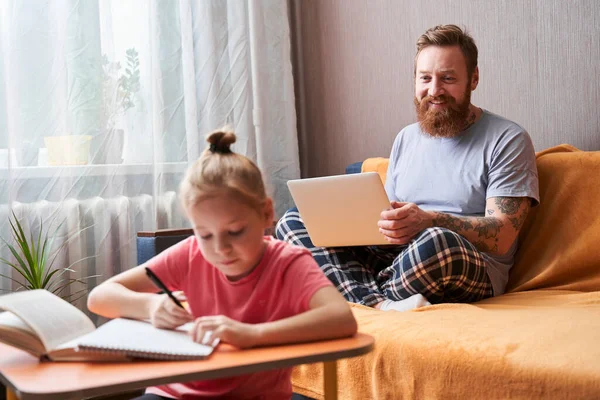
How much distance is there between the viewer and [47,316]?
1.07 meters

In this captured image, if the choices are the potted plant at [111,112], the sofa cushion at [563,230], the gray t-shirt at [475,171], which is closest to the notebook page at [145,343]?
the gray t-shirt at [475,171]

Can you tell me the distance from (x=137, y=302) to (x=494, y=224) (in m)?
1.27

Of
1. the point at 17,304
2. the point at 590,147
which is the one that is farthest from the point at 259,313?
the point at 590,147

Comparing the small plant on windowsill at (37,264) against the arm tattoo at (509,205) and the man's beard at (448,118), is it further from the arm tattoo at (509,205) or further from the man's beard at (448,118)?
the arm tattoo at (509,205)

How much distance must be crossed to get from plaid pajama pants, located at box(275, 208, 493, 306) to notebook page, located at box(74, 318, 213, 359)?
1047 millimetres

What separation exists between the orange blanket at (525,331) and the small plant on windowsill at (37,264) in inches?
43.3

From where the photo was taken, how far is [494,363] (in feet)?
4.78

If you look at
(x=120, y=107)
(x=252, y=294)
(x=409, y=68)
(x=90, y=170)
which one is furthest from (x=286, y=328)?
(x=409, y=68)

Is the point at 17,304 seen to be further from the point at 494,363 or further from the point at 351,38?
the point at 351,38

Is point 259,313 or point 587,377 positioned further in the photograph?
point 587,377

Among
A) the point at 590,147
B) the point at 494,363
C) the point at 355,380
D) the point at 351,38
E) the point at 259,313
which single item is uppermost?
the point at 351,38

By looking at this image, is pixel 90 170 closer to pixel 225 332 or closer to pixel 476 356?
pixel 476 356

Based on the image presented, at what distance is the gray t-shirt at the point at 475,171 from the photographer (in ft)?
7.13

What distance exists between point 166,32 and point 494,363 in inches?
84.1
